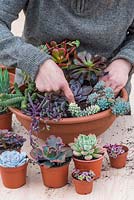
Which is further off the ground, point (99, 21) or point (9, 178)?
point (99, 21)

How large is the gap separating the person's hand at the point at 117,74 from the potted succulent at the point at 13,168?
281 mm

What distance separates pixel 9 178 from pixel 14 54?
27 centimetres

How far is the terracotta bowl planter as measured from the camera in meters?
0.93

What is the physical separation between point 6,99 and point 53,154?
0.21 m

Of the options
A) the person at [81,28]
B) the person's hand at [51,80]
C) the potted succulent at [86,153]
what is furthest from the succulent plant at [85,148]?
the person at [81,28]

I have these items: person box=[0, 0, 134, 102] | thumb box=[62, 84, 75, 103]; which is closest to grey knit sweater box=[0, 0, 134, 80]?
person box=[0, 0, 134, 102]

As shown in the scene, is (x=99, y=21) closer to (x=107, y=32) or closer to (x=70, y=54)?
(x=107, y=32)

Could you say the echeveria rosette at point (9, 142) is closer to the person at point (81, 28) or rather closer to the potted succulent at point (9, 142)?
the potted succulent at point (9, 142)

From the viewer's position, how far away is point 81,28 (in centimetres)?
115

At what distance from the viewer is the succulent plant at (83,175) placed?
862 millimetres

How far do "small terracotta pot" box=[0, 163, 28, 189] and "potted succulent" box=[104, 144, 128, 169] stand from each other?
18 cm

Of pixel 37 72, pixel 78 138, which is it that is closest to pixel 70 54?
pixel 37 72

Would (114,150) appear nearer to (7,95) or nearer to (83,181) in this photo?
(83,181)

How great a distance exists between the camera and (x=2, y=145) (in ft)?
3.15
